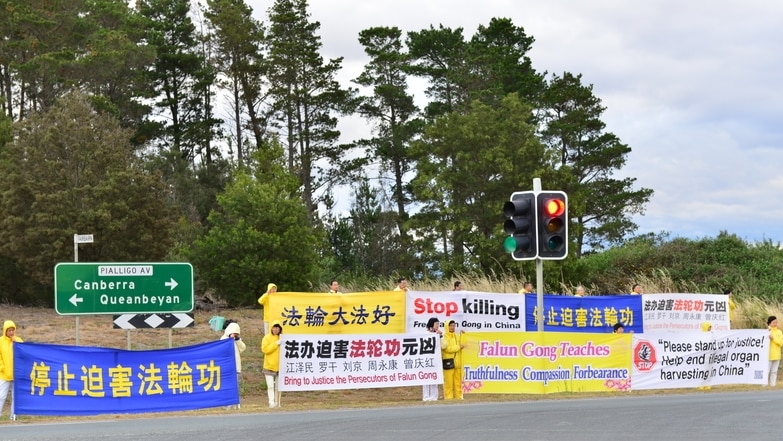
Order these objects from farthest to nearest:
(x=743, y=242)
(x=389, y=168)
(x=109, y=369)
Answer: (x=389, y=168)
(x=743, y=242)
(x=109, y=369)

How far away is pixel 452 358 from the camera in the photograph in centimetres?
2317

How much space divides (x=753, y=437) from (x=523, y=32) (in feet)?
206

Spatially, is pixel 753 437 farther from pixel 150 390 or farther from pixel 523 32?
pixel 523 32

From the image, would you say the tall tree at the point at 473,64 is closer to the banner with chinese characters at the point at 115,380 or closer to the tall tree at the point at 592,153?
the tall tree at the point at 592,153

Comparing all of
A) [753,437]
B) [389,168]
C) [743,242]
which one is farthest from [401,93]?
[753,437]

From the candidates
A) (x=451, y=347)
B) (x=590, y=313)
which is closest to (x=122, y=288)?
(x=451, y=347)

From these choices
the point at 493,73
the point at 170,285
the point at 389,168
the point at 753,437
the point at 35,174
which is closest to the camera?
the point at 753,437

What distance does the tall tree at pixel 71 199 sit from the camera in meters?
44.7

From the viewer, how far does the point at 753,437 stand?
48.1 feet

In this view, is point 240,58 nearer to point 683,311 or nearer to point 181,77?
point 181,77

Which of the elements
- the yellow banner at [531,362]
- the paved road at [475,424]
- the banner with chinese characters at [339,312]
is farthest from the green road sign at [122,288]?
the yellow banner at [531,362]

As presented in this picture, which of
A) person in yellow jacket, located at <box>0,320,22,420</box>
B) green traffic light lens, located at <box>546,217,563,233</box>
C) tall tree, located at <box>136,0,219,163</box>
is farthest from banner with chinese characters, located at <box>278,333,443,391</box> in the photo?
tall tree, located at <box>136,0,219,163</box>

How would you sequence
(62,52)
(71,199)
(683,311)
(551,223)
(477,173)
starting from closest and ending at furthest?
(551,223), (683,311), (71,199), (477,173), (62,52)

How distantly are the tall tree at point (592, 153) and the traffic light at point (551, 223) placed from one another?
164 ft
